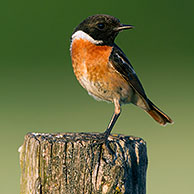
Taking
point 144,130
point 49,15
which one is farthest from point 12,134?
point 49,15

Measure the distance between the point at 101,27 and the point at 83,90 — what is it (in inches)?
232

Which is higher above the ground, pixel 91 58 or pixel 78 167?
pixel 91 58

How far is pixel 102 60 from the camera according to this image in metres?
5.18

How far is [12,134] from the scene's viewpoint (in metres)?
8.90

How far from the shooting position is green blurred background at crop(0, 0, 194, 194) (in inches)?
341

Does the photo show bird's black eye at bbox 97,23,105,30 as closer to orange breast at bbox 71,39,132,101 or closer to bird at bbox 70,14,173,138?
bird at bbox 70,14,173,138

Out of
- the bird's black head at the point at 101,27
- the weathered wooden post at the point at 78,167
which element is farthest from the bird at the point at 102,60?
the weathered wooden post at the point at 78,167

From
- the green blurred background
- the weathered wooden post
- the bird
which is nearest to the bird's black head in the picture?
the bird

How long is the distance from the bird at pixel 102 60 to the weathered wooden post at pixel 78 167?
1.20 meters

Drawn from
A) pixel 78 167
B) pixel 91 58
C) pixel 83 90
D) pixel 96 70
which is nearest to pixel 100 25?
pixel 91 58

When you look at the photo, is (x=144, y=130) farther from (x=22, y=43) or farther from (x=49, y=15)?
(x=49, y=15)

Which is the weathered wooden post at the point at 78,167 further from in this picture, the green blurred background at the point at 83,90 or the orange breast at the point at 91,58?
the green blurred background at the point at 83,90

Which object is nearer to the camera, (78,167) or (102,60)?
(78,167)

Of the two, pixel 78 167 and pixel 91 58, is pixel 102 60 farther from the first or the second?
pixel 78 167
